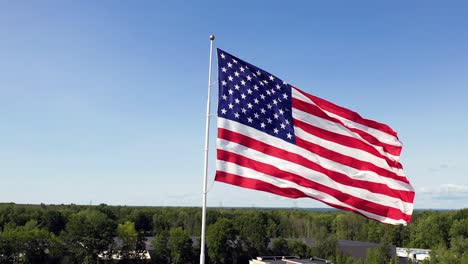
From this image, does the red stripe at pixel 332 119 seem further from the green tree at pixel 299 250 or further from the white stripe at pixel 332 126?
the green tree at pixel 299 250

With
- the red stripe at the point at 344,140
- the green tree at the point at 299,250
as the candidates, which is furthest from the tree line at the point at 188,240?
the red stripe at the point at 344,140

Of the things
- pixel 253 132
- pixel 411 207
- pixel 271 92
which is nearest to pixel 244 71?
pixel 271 92

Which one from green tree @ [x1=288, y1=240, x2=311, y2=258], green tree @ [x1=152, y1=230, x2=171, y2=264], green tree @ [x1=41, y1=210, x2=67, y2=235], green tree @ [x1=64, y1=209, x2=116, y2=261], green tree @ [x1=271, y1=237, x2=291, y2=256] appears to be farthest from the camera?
green tree @ [x1=41, y1=210, x2=67, y2=235]

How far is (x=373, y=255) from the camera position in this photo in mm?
73062

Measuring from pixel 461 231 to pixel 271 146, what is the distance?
104 m

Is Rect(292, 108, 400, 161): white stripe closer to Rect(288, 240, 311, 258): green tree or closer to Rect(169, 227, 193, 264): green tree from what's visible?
Rect(169, 227, 193, 264): green tree

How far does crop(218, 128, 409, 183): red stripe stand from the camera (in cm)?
1153

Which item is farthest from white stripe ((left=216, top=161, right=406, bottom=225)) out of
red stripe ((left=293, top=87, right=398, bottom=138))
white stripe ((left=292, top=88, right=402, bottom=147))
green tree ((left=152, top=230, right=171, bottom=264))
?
green tree ((left=152, top=230, right=171, bottom=264))

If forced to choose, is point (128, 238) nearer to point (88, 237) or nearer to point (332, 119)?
point (88, 237)

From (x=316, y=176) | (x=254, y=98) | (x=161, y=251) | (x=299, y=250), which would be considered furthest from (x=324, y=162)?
(x=299, y=250)

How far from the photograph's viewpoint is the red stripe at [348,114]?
12.3m

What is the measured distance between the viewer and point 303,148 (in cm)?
1195

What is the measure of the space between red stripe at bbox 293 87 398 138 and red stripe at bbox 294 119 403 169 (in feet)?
1.74

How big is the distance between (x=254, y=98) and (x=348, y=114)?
258 cm
